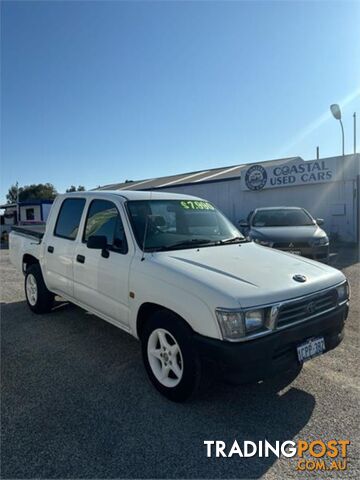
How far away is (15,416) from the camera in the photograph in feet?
9.53

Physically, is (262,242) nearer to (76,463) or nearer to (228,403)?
A: (228,403)

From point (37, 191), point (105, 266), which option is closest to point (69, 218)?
point (105, 266)

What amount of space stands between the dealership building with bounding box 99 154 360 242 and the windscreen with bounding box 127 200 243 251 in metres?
12.3

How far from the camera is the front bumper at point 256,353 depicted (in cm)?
258

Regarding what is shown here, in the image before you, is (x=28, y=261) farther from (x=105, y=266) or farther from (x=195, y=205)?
(x=195, y=205)

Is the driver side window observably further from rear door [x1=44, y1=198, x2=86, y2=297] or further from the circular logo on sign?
the circular logo on sign

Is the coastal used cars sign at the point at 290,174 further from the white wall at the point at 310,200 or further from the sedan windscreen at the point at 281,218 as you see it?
the sedan windscreen at the point at 281,218

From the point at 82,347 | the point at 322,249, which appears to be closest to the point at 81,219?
the point at 82,347

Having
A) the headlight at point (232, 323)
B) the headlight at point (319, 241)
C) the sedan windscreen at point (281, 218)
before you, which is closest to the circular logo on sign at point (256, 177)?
the sedan windscreen at point (281, 218)

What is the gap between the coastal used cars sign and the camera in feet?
50.6

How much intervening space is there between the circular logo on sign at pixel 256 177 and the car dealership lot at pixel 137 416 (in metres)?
14.1

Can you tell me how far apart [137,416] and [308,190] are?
1538 centimetres

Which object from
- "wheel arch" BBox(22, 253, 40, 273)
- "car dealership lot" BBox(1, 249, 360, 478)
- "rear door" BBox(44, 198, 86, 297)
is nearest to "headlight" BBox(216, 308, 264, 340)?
"car dealership lot" BBox(1, 249, 360, 478)

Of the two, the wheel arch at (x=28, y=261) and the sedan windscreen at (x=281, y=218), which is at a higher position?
the sedan windscreen at (x=281, y=218)
